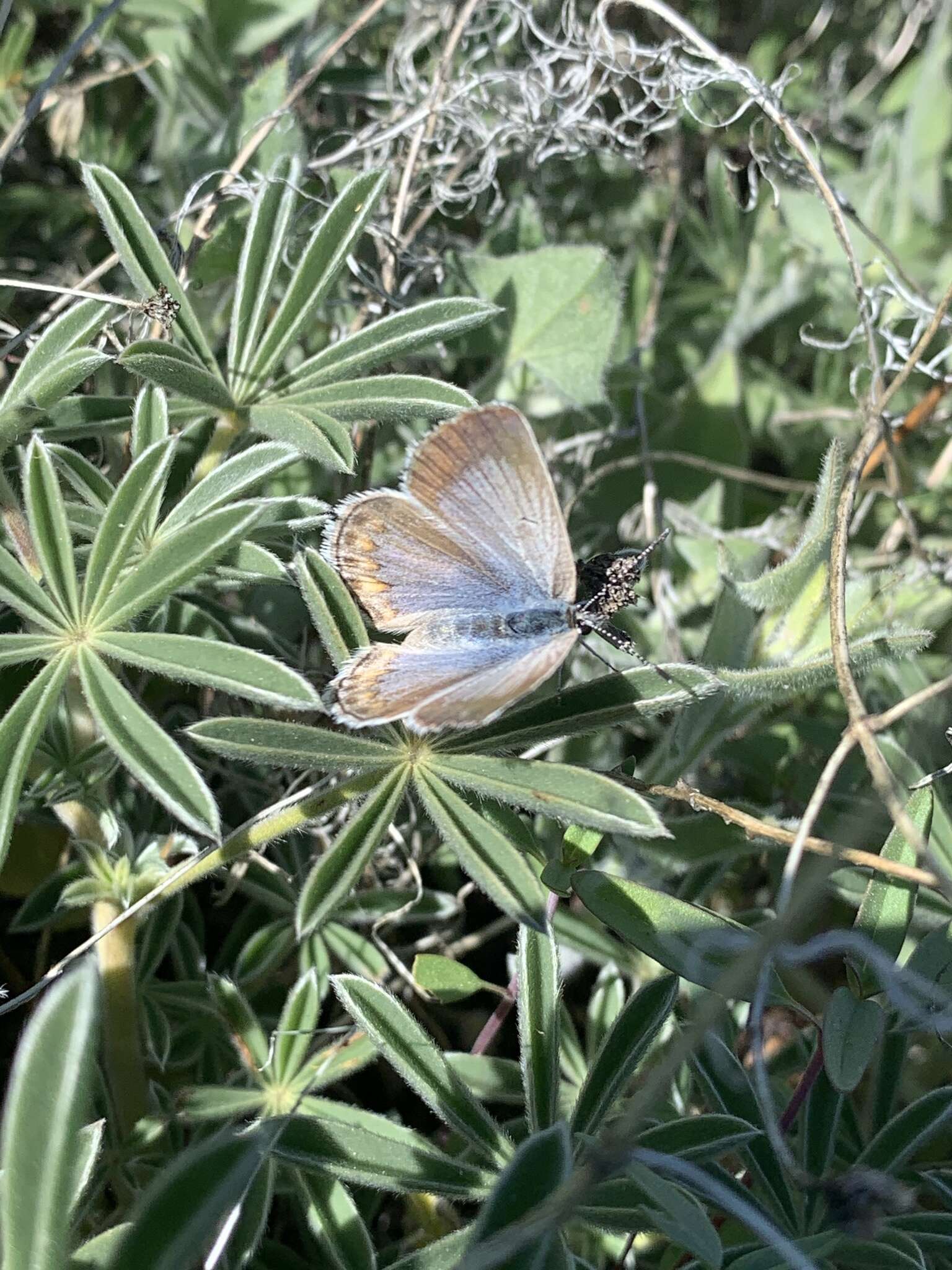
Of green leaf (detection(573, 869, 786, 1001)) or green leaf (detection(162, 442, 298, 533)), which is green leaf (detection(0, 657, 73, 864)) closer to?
green leaf (detection(162, 442, 298, 533))

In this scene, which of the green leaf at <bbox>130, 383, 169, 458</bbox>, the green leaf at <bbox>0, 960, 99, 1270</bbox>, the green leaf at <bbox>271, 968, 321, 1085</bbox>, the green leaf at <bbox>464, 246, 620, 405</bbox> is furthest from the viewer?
the green leaf at <bbox>464, 246, 620, 405</bbox>

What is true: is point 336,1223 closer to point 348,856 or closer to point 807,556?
point 348,856

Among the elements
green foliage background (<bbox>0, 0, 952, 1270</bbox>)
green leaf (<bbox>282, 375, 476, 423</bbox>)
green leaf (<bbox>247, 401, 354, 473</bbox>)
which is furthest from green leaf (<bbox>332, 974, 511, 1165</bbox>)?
green leaf (<bbox>282, 375, 476, 423</bbox>)

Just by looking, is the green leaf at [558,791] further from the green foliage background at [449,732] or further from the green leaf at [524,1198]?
the green leaf at [524,1198]

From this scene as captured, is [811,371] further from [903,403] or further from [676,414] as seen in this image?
[676,414]

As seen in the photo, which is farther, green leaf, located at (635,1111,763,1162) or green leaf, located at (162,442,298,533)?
green leaf, located at (162,442,298,533)

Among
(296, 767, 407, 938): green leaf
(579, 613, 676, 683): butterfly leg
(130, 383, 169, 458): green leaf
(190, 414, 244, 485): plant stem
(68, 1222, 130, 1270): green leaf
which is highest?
(130, 383, 169, 458): green leaf

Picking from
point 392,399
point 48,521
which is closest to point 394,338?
point 392,399
